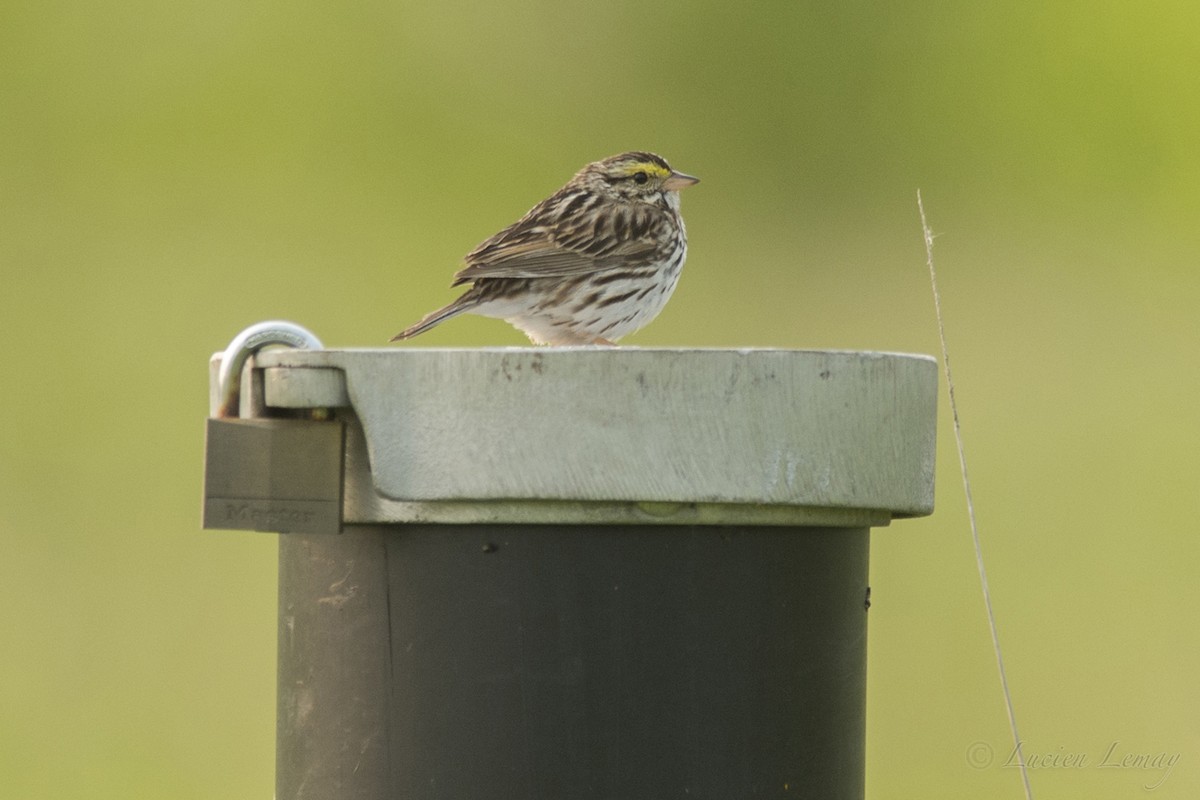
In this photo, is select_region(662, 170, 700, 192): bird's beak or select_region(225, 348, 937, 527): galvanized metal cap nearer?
select_region(225, 348, 937, 527): galvanized metal cap

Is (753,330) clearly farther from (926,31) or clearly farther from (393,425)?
(393,425)

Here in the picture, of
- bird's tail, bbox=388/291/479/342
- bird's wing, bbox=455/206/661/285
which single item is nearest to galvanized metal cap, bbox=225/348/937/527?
bird's tail, bbox=388/291/479/342

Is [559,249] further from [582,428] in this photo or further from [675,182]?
[582,428]

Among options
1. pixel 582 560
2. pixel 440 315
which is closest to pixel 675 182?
pixel 440 315

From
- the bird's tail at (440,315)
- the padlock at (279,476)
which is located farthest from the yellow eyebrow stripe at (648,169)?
the padlock at (279,476)

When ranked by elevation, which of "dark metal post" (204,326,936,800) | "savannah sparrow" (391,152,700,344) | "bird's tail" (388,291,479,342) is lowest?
"dark metal post" (204,326,936,800)

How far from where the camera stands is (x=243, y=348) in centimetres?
291

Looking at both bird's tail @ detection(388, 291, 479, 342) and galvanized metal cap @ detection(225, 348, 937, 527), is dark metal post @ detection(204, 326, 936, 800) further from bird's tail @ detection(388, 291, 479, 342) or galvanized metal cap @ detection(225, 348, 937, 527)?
bird's tail @ detection(388, 291, 479, 342)

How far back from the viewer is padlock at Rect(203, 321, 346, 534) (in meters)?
2.82

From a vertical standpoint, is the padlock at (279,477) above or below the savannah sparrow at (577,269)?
below

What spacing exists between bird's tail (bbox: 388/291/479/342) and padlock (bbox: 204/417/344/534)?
7.62 feet

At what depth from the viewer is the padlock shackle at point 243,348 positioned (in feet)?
9.55

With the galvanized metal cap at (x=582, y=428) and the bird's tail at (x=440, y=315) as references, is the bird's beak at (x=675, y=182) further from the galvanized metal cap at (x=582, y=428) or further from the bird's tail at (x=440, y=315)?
the galvanized metal cap at (x=582, y=428)

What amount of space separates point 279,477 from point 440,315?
2632mm
